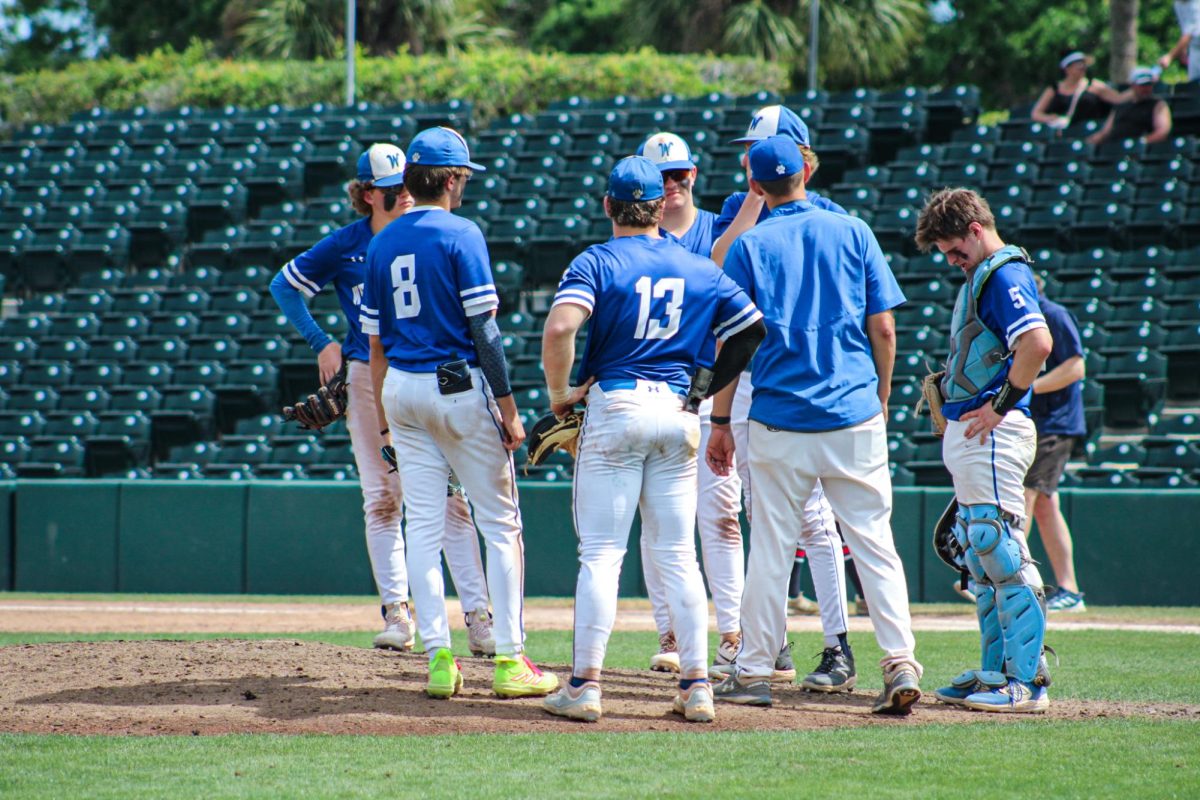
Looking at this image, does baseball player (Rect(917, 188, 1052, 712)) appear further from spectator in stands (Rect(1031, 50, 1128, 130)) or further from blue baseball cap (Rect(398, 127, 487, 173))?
spectator in stands (Rect(1031, 50, 1128, 130))

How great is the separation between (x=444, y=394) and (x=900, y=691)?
6.54 ft

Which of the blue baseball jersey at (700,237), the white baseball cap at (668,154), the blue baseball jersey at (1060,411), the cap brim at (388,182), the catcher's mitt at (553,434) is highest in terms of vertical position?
the white baseball cap at (668,154)

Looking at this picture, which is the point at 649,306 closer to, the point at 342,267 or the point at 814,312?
the point at 814,312

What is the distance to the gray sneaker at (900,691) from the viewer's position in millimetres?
4949

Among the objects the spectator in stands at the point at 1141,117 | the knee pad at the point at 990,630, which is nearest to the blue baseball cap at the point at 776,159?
the knee pad at the point at 990,630

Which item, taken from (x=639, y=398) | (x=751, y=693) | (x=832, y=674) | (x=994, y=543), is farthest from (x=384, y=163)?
(x=994, y=543)

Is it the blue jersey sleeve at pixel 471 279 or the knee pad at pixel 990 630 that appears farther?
the knee pad at pixel 990 630

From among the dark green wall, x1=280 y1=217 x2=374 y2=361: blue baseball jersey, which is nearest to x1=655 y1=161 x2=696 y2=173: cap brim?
x1=280 y1=217 x2=374 y2=361: blue baseball jersey

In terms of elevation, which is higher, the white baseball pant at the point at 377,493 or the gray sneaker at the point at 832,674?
the white baseball pant at the point at 377,493

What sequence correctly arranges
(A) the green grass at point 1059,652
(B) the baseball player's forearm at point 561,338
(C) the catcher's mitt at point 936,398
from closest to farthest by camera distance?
(B) the baseball player's forearm at point 561,338 → (C) the catcher's mitt at point 936,398 → (A) the green grass at point 1059,652

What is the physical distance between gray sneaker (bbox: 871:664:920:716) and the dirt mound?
0.22 feet

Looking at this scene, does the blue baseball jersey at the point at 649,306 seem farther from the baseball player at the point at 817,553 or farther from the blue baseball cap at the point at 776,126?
the blue baseball cap at the point at 776,126

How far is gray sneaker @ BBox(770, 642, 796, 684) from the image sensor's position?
5746mm

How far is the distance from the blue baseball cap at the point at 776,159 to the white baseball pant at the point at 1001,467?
117 centimetres
